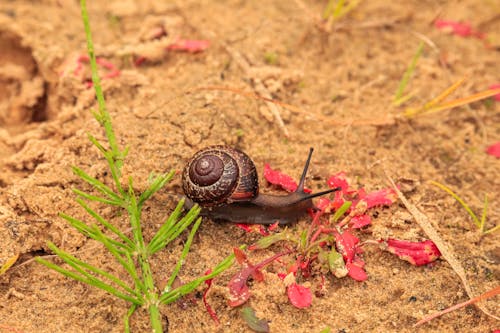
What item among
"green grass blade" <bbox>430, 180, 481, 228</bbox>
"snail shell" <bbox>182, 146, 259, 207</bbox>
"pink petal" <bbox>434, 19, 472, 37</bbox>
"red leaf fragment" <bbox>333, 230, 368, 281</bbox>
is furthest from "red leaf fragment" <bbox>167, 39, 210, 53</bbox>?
"pink petal" <bbox>434, 19, 472, 37</bbox>

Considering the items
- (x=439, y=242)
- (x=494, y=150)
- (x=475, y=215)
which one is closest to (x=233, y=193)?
(x=439, y=242)

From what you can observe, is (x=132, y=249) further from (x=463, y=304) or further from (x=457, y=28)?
(x=457, y=28)

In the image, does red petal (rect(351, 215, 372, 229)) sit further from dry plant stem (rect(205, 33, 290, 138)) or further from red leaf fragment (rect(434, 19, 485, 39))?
red leaf fragment (rect(434, 19, 485, 39))

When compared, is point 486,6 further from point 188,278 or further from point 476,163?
point 188,278

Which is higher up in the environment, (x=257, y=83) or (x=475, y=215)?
(x=257, y=83)

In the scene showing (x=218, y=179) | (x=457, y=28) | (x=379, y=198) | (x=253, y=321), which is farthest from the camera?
(x=457, y=28)

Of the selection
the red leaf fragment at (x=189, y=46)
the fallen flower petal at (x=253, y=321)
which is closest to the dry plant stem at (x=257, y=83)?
the red leaf fragment at (x=189, y=46)

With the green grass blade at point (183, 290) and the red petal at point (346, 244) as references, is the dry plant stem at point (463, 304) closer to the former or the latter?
the red petal at point (346, 244)
